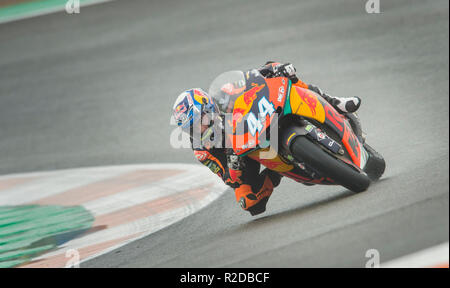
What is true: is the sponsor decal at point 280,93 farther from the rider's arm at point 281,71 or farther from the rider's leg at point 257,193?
the rider's leg at point 257,193

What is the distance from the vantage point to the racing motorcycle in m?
4.80

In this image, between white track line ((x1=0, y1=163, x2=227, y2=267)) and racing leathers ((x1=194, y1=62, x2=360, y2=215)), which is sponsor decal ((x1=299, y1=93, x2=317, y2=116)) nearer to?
racing leathers ((x1=194, y1=62, x2=360, y2=215))

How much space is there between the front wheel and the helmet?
2.23 feet

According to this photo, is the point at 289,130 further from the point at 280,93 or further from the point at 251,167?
the point at 251,167

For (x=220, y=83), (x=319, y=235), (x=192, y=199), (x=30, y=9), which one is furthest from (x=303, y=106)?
(x=30, y=9)

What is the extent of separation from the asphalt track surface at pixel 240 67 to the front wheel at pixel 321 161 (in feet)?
0.79

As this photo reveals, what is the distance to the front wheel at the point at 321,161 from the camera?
4719mm

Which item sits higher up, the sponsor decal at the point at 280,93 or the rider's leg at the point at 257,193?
the sponsor decal at the point at 280,93

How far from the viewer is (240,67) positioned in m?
10.9

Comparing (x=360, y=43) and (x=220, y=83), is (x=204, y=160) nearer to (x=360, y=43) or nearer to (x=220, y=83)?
(x=220, y=83)

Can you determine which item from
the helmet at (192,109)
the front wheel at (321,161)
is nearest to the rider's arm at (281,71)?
the helmet at (192,109)

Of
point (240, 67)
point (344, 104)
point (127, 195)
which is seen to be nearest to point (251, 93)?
point (344, 104)

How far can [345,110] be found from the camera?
5531 mm

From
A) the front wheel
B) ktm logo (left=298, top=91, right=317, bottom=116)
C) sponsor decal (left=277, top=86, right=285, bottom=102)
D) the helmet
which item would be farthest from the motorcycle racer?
the front wheel
